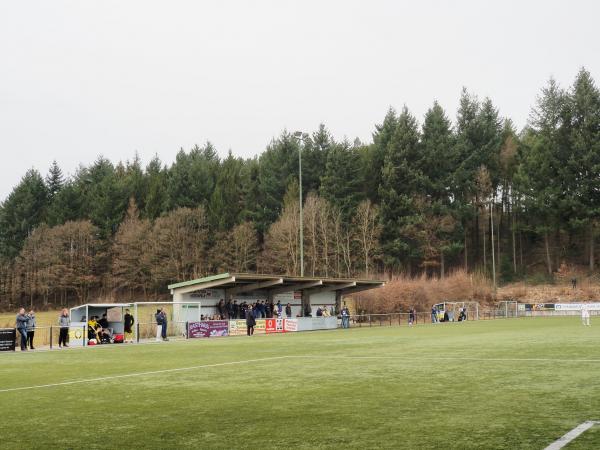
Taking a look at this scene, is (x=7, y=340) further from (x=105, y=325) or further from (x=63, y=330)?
(x=105, y=325)

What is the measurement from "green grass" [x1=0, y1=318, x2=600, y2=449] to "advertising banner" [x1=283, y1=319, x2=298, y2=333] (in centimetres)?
2409

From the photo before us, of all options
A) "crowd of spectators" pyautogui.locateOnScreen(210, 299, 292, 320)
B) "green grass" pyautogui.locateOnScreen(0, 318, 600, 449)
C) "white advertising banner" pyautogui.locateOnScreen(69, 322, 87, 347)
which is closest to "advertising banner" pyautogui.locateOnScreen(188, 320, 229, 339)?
"crowd of spectators" pyautogui.locateOnScreen(210, 299, 292, 320)

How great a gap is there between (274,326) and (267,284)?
2.64 m

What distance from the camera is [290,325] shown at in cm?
4147

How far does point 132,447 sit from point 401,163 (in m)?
73.1

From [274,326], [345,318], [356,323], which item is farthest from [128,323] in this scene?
[356,323]

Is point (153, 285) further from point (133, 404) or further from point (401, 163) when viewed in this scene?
point (133, 404)

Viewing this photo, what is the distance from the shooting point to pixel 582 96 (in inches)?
2985

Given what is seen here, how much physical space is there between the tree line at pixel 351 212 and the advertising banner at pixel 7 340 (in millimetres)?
47394

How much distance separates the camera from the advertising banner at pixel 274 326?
4022 centimetres

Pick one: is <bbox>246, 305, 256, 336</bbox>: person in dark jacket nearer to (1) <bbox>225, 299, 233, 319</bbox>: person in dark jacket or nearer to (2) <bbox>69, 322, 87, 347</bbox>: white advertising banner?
(1) <bbox>225, 299, 233, 319</bbox>: person in dark jacket

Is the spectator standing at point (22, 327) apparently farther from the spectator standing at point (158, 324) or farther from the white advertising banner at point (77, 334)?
the spectator standing at point (158, 324)

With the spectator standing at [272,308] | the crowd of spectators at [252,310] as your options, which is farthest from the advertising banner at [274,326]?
the spectator standing at [272,308]

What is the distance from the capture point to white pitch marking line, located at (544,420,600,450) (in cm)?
643
